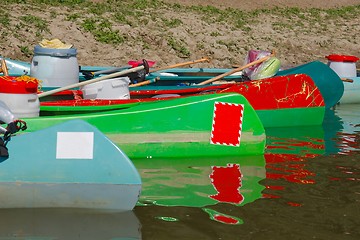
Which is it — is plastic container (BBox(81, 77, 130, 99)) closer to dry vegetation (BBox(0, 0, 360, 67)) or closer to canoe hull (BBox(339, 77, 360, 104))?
canoe hull (BBox(339, 77, 360, 104))

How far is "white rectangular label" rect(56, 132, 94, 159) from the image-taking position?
6012mm

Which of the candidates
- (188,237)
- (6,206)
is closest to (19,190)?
(6,206)

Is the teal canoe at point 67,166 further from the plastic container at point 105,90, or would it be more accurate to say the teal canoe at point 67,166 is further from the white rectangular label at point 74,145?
the plastic container at point 105,90

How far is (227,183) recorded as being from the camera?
722 cm

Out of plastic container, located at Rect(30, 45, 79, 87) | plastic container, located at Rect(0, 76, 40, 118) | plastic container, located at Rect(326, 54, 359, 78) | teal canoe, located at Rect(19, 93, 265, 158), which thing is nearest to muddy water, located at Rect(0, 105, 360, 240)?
teal canoe, located at Rect(19, 93, 265, 158)

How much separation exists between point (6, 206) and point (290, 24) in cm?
1600

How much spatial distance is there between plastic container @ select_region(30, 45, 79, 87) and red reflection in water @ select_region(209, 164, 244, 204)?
3308 millimetres

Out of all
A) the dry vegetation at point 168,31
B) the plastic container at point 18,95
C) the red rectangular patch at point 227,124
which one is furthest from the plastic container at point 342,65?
the plastic container at point 18,95

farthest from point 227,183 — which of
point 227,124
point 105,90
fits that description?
point 105,90

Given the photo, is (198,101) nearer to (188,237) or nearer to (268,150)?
(268,150)

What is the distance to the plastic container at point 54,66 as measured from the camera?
1030cm

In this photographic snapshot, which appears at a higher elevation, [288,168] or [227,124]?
[227,124]

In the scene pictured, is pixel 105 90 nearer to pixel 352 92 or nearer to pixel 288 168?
pixel 288 168

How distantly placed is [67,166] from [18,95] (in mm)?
1883
